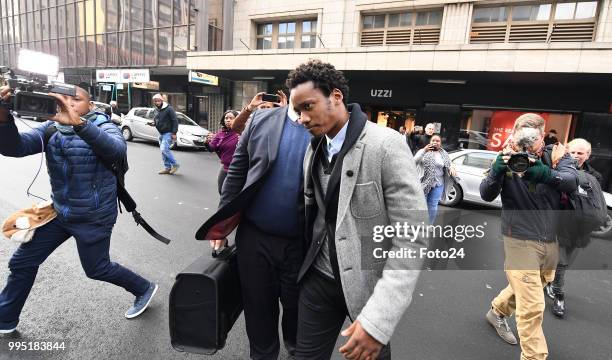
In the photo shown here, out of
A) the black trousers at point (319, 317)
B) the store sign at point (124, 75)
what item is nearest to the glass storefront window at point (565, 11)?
the black trousers at point (319, 317)

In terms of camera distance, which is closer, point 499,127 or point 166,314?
point 166,314

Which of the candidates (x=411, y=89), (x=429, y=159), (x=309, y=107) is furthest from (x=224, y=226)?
(x=411, y=89)

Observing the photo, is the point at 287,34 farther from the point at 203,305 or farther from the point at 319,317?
the point at 319,317

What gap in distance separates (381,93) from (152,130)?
9.62 m

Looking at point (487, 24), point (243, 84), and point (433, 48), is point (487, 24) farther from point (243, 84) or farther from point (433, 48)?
point (243, 84)

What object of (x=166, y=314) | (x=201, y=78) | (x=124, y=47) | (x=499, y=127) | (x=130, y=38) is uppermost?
(x=130, y=38)

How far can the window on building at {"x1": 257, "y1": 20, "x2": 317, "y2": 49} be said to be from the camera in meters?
16.3

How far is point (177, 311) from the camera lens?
2.03 m

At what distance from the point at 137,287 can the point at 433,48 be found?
36.4ft

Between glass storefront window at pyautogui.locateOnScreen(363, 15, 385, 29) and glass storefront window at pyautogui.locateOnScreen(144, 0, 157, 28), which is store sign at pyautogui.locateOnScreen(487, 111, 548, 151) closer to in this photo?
glass storefront window at pyautogui.locateOnScreen(363, 15, 385, 29)

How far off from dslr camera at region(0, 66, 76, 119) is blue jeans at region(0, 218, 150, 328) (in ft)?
2.98

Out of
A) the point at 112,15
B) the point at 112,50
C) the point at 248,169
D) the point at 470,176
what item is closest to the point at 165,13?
the point at 112,15

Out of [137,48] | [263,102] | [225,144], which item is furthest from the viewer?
[137,48]

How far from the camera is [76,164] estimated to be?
2.47 m
